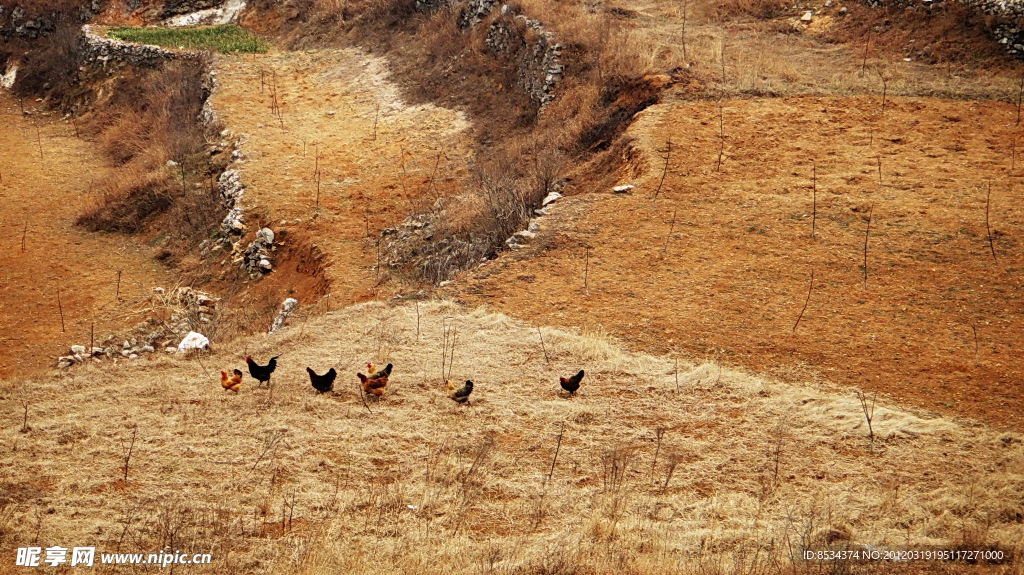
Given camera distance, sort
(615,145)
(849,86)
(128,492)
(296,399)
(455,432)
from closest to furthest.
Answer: (128,492) → (455,432) → (296,399) → (615,145) → (849,86)

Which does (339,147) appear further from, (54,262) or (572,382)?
(572,382)

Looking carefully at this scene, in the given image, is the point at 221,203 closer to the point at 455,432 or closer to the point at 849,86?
the point at 455,432

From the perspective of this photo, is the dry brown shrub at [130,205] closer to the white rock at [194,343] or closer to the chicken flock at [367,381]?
the white rock at [194,343]

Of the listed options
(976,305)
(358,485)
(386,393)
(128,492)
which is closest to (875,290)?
(976,305)

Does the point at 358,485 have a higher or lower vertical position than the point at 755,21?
lower

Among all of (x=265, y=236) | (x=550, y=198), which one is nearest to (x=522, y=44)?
(x=550, y=198)

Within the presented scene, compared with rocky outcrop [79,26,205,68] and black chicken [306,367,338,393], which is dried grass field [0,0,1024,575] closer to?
black chicken [306,367,338,393]

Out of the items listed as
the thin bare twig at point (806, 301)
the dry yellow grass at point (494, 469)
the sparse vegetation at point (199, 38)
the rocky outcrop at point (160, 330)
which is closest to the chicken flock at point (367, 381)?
the dry yellow grass at point (494, 469)
